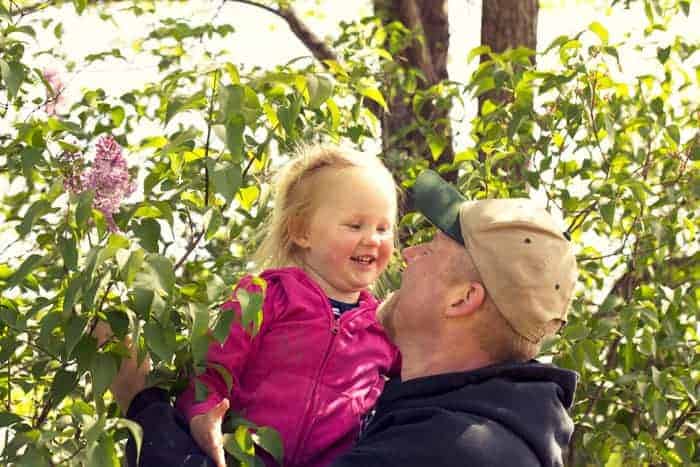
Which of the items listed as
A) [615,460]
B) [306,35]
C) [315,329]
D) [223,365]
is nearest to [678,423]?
[615,460]

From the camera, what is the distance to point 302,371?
278 cm

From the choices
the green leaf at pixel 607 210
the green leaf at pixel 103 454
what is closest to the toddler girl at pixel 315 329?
the green leaf at pixel 103 454

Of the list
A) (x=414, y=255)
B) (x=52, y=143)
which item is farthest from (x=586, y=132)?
(x=52, y=143)

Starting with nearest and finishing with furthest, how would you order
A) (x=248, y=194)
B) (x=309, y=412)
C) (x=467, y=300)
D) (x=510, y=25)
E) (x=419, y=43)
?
(x=467, y=300) → (x=309, y=412) → (x=248, y=194) → (x=510, y=25) → (x=419, y=43)

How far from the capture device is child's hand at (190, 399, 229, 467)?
2.49 m

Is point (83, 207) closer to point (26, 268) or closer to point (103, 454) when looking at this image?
point (26, 268)

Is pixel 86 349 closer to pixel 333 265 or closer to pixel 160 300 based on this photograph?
pixel 160 300

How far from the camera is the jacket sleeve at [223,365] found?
8.39 feet

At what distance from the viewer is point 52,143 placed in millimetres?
2654

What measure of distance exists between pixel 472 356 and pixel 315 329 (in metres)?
0.51

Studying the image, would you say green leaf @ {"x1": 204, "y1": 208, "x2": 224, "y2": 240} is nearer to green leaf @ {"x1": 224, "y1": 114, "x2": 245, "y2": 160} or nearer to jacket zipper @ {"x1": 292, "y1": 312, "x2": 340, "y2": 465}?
green leaf @ {"x1": 224, "y1": 114, "x2": 245, "y2": 160}

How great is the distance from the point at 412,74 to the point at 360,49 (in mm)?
372

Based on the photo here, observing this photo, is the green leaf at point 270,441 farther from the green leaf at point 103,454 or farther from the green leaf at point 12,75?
the green leaf at point 12,75

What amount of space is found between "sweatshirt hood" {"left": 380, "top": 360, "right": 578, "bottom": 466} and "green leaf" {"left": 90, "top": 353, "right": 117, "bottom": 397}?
53 centimetres
